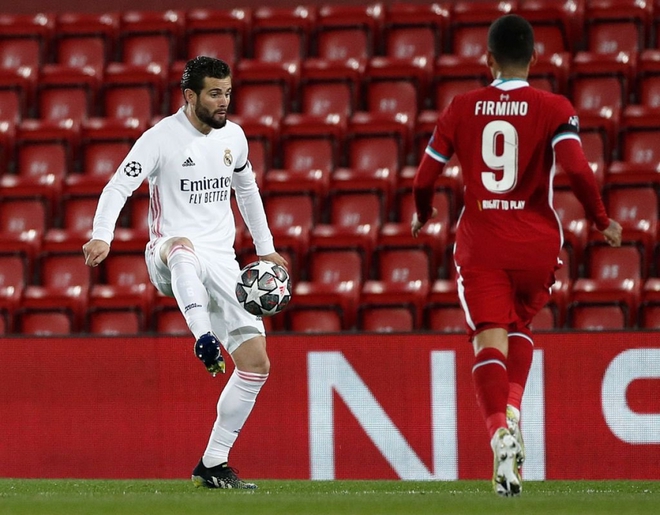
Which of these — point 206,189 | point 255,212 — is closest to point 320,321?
point 255,212

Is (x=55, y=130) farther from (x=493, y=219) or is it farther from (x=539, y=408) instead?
(x=493, y=219)

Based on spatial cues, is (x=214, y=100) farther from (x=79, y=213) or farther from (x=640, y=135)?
(x=640, y=135)

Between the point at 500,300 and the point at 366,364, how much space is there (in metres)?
2.36

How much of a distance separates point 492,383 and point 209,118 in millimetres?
1870

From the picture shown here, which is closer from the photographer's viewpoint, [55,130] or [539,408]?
[539,408]

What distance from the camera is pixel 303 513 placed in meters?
4.24

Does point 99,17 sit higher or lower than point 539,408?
higher

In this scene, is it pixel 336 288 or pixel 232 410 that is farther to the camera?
pixel 336 288

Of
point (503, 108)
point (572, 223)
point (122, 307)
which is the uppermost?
point (503, 108)

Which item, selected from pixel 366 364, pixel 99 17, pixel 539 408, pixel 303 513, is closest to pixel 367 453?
pixel 366 364

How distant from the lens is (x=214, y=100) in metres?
5.56

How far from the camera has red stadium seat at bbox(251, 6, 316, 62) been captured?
10.3m

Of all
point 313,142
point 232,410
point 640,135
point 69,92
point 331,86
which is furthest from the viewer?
point 69,92

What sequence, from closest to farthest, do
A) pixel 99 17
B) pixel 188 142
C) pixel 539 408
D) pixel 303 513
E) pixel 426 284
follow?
pixel 303 513 → pixel 188 142 → pixel 539 408 → pixel 426 284 → pixel 99 17
